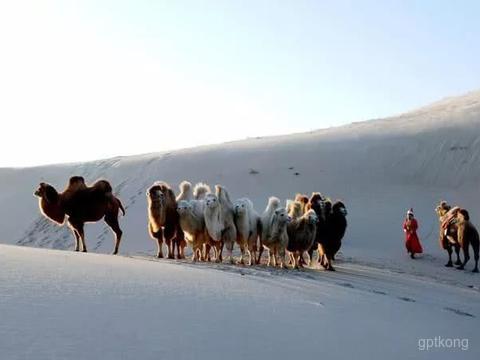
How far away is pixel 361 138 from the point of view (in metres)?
27.3

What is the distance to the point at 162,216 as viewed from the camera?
11445 millimetres

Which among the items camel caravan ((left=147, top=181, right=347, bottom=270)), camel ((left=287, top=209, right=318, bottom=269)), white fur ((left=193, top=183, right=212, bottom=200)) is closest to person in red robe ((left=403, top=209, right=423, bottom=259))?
camel caravan ((left=147, top=181, right=347, bottom=270))

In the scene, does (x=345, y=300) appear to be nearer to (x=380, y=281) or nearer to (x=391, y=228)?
(x=380, y=281)

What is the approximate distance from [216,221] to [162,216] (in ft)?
3.53

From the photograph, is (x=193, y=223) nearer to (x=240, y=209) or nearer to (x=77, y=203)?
(x=240, y=209)

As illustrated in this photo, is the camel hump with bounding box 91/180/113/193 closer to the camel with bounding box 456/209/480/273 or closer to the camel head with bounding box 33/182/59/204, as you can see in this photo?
the camel head with bounding box 33/182/59/204

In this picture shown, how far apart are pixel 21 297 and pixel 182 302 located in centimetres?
122

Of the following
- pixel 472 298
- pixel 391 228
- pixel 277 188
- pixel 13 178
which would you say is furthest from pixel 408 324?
pixel 13 178

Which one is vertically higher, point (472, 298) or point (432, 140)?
point (432, 140)

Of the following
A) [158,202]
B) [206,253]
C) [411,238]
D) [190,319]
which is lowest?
[206,253]

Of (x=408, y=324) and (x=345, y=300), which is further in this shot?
(x=345, y=300)

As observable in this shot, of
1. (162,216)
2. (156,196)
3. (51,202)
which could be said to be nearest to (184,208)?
(162,216)

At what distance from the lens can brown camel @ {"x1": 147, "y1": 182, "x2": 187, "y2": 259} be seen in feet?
37.3

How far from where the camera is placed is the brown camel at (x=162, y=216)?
37.3 feet
